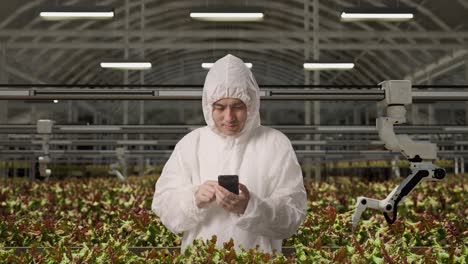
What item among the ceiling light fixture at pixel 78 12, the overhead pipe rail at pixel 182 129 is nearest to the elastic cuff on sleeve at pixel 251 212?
the overhead pipe rail at pixel 182 129

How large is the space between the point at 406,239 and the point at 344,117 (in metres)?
30.3

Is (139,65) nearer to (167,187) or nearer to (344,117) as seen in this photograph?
(167,187)

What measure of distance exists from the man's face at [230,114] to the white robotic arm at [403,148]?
0.68 m

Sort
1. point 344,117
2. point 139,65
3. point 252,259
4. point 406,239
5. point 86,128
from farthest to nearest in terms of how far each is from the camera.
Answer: point 344,117 → point 139,65 → point 86,128 → point 406,239 → point 252,259

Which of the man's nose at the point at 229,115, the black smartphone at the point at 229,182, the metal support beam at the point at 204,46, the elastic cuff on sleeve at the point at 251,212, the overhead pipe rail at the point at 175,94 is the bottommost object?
the elastic cuff on sleeve at the point at 251,212

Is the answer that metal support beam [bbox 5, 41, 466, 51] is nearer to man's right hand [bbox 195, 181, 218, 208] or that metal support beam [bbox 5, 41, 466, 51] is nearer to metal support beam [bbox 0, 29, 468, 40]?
metal support beam [bbox 0, 29, 468, 40]

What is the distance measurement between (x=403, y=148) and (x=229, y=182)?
941 millimetres

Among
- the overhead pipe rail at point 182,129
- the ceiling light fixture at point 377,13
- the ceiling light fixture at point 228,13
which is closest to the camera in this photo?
the overhead pipe rail at point 182,129

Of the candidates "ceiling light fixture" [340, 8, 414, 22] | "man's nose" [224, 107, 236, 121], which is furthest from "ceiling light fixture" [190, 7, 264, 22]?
"man's nose" [224, 107, 236, 121]

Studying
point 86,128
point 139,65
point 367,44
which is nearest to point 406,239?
point 86,128

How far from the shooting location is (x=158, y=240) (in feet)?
11.1

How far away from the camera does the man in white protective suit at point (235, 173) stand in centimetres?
248

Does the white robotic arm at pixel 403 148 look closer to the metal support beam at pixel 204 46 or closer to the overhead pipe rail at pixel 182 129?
the overhead pipe rail at pixel 182 129

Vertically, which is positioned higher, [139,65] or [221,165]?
[139,65]
